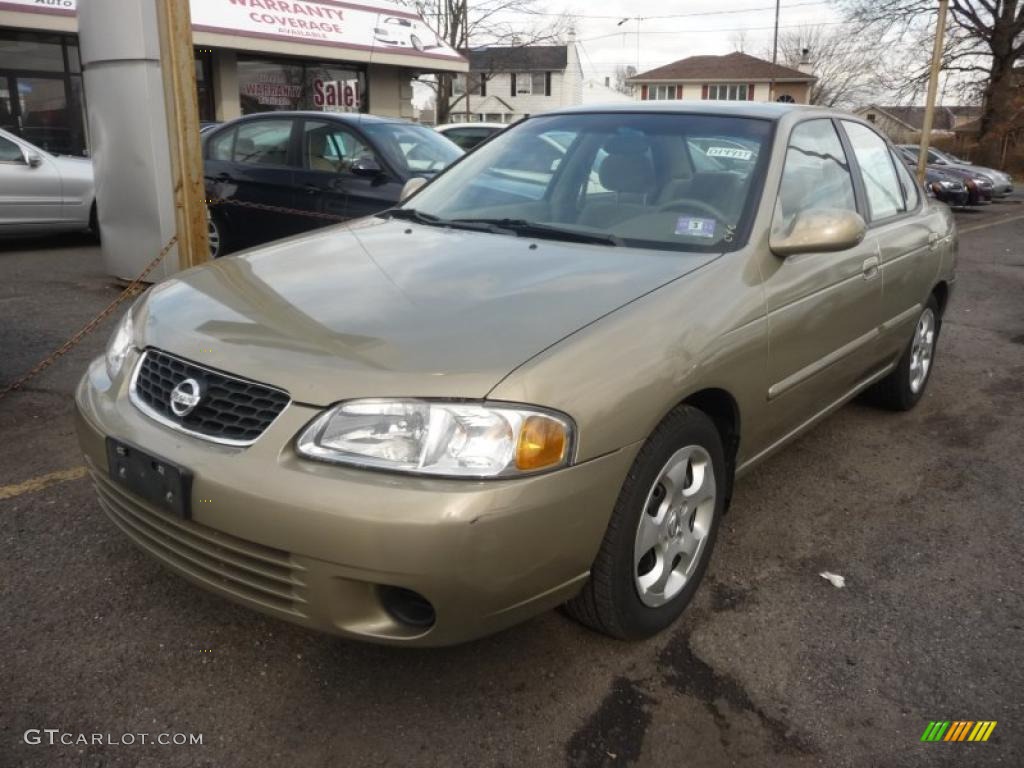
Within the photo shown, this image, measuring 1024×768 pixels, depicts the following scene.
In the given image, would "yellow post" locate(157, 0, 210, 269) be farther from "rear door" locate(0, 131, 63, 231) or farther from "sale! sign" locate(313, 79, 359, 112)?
"sale! sign" locate(313, 79, 359, 112)

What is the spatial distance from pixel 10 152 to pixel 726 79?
60.1 m

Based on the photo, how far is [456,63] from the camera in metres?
19.8

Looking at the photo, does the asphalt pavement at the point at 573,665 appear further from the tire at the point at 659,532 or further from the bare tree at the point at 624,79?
the bare tree at the point at 624,79

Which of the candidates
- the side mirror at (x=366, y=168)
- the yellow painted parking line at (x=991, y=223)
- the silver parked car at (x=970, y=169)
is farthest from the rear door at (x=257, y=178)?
the silver parked car at (x=970, y=169)

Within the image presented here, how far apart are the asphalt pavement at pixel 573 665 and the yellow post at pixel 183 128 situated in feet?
9.29

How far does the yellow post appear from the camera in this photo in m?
5.64

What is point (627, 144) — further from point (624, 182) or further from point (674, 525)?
point (674, 525)

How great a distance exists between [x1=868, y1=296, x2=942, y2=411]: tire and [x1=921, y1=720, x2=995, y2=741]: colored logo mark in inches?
99.4

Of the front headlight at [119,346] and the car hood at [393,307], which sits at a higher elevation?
the car hood at [393,307]

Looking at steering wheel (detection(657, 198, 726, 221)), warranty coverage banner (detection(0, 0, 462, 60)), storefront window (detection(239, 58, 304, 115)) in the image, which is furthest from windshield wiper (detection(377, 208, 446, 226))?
storefront window (detection(239, 58, 304, 115))

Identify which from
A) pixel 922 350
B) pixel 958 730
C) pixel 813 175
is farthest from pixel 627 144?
pixel 922 350

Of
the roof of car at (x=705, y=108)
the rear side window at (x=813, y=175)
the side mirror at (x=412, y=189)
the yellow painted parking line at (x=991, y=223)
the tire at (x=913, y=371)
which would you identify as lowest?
the yellow painted parking line at (x=991, y=223)

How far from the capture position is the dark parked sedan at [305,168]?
23.8 feet

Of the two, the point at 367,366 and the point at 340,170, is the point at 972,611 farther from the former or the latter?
the point at 340,170
